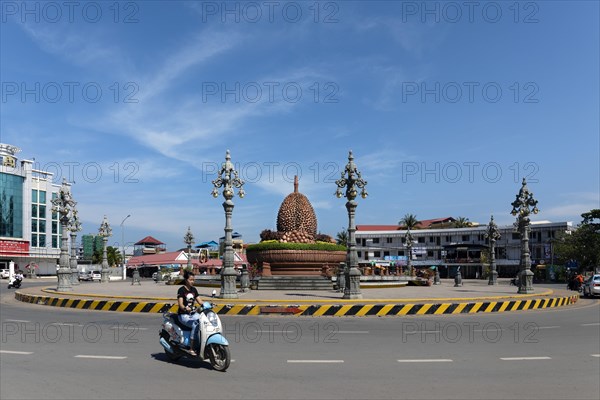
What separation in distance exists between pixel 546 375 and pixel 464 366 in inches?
48.6

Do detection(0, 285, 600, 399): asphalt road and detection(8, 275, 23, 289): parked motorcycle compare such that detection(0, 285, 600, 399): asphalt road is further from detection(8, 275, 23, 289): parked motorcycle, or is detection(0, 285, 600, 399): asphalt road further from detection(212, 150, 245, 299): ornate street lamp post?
detection(8, 275, 23, 289): parked motorcycle

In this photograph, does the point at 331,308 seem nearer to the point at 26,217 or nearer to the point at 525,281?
the point at 525,281

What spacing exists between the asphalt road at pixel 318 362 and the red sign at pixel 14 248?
228 ft

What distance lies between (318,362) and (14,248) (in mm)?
79947

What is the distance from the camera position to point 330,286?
93.7 ft

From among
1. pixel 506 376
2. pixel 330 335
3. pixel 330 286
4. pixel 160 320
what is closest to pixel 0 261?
pixel 330 286

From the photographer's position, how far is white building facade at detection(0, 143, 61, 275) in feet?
251

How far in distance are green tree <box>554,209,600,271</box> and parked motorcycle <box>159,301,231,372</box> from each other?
53.8 m

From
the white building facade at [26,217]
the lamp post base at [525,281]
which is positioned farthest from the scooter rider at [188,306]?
the white building facade at [26,217]

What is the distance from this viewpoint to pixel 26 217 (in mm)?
80062

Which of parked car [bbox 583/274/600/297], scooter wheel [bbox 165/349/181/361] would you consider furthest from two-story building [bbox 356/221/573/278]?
scooter wheel [bbox 165/349/181/361]

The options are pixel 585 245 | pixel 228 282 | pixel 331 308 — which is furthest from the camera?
pixel 585 245

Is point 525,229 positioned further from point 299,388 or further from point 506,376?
point 299,388

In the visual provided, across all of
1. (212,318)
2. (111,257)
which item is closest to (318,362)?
(212,318)
